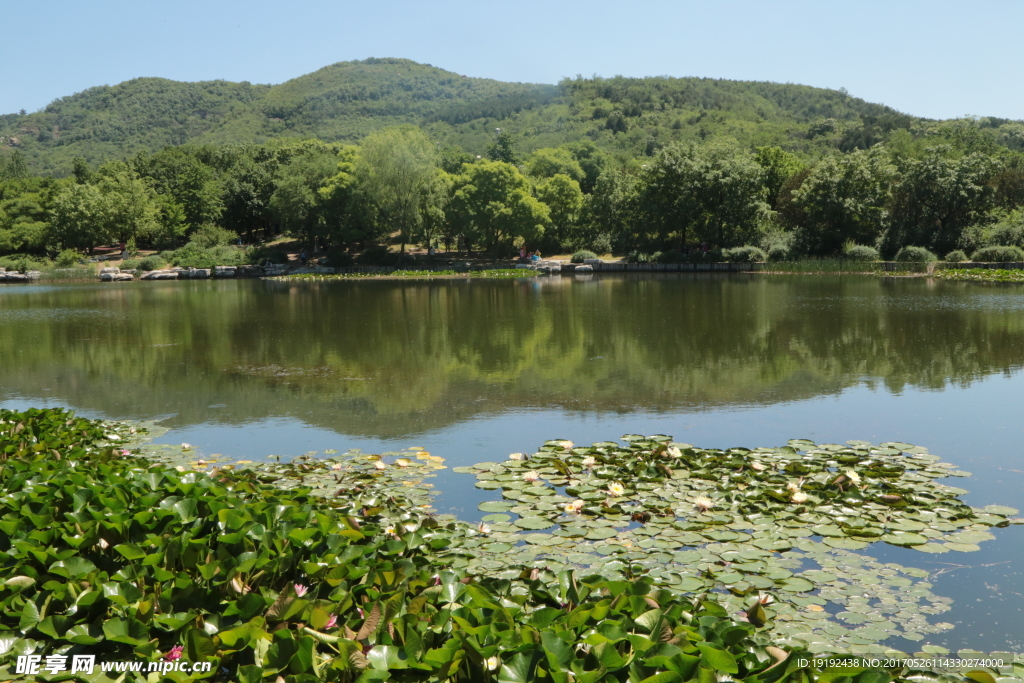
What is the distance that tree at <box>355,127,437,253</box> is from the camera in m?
57.1

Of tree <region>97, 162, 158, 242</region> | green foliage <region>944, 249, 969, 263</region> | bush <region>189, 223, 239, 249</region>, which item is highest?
→ tree <region>97, 162, 158, 242</region>

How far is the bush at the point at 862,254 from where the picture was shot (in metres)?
49.5

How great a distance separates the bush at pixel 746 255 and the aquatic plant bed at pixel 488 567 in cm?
4727

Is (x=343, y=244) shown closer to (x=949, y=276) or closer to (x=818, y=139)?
(x=949, y=276)

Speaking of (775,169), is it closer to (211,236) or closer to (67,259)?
(211,236)

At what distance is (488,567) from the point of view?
17.9 ft

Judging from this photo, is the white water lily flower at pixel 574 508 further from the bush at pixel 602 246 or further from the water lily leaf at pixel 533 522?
the bush at pixel 602 246

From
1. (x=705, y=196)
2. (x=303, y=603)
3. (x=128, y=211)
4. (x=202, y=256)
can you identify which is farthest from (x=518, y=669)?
(x=128, y=211)

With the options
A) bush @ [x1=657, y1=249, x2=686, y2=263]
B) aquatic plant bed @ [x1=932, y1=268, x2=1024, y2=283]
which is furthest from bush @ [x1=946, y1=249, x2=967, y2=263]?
bush @ [x1=657, y1=249, x2=686, y2=263]

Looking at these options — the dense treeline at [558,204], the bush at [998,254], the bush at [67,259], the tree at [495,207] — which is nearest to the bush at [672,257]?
the dense treeline at [558,204]

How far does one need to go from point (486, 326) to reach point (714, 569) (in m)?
17.0

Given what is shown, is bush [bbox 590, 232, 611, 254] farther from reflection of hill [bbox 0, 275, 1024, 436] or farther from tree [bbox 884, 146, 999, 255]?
reflection of hill [bbox 0, 275, 1024, 436]

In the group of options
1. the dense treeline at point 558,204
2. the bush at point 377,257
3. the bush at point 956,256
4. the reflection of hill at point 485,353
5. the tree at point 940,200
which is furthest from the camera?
the bush at point 377,257

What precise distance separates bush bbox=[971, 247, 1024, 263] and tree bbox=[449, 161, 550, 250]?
3015cm
